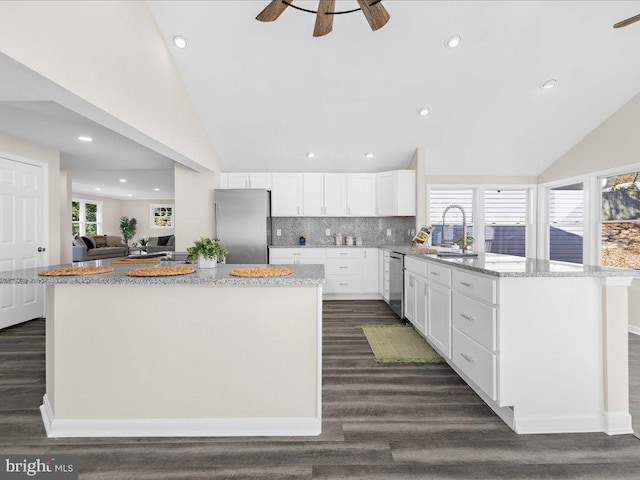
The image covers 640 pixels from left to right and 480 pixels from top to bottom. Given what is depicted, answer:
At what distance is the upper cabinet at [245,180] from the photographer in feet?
17.6

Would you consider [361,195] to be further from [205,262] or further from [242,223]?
[205,262]

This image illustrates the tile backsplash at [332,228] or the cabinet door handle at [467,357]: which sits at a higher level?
the tile backsplash at [332,228]

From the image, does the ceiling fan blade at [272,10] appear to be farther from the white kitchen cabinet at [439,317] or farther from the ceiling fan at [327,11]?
the white kitchen cabinet at [439,317]

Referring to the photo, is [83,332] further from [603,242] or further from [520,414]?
[603,242]

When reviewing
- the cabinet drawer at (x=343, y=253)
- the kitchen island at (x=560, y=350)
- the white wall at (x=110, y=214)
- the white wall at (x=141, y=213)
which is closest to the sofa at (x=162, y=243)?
the white wall at (x=141, y=213)

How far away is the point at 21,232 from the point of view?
13.5 feet

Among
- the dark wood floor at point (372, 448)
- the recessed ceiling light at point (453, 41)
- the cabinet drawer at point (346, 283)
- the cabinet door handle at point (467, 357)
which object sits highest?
the recessed ceiling light at point (453, 41)

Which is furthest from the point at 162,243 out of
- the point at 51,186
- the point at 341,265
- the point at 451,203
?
the point at 451,203

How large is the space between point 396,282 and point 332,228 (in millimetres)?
1901

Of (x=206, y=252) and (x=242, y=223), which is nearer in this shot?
(x=206, y=252)

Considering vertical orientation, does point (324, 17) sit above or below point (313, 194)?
above

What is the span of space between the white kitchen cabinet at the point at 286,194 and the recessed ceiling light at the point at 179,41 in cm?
230

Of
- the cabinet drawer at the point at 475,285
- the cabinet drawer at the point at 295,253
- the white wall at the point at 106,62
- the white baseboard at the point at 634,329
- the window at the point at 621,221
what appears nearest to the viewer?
the white wall at the point at 106,62

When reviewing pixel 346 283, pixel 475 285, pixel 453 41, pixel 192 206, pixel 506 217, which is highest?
pixel 453 41
